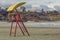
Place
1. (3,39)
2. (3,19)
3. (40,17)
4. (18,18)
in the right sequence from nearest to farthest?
(3,39)
(18,18)
(3,19)
(40,17)

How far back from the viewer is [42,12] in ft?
260

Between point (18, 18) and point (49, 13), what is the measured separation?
158 ft

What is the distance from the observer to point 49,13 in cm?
7906

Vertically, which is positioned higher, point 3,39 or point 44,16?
point 3,39

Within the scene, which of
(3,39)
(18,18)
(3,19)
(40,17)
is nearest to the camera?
(3,39)

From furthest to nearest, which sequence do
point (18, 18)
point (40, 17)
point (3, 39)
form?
point (40, 17) < point (18, 18) < point (3, 39)

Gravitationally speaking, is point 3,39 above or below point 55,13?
above

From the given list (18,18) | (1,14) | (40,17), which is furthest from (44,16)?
(18,18)

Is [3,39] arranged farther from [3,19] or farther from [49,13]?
[49,13]

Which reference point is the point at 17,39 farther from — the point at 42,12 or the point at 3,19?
the point at 42,12

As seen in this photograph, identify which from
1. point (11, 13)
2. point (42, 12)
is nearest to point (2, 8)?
point (42, 12)

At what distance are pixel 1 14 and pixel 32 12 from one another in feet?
25.3

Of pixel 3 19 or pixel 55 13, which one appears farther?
pixel 55 13

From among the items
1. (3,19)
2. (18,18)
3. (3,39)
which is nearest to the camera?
(3,39)
